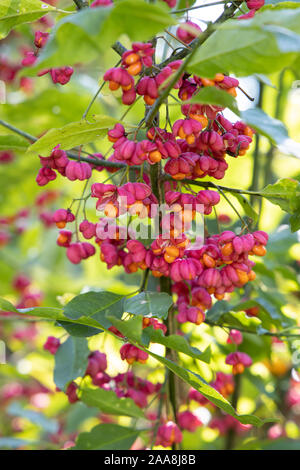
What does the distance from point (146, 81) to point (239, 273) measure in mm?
393

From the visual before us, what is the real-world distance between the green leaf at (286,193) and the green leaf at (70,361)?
0.54 meters

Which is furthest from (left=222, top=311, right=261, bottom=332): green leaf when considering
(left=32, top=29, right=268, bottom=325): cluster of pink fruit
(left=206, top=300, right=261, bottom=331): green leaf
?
(left=32, top=29, right=268, bottom=325): cluster of pink fruit

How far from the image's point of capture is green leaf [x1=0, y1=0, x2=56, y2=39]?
86cm

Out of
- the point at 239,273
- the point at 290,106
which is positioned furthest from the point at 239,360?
the point at 290,106

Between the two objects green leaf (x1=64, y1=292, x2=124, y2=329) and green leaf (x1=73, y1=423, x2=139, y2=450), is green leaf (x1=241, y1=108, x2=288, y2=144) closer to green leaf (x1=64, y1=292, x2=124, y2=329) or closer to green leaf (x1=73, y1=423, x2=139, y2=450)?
green leaf (x1=64, y1=292, x2=124, y2=329)

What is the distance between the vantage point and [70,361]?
1102 mm

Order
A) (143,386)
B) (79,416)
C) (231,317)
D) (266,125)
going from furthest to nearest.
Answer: (79,416), (143,386), (231,317), (266,125)

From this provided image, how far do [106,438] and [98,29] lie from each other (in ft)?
2.98

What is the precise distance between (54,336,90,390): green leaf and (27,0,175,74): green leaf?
0.69m

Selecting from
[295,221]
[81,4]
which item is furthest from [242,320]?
[81,4]

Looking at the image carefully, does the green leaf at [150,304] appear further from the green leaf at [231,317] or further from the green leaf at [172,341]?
the green leaf at [231,317]

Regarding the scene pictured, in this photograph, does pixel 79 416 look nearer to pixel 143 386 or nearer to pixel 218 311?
pixel 143 386
